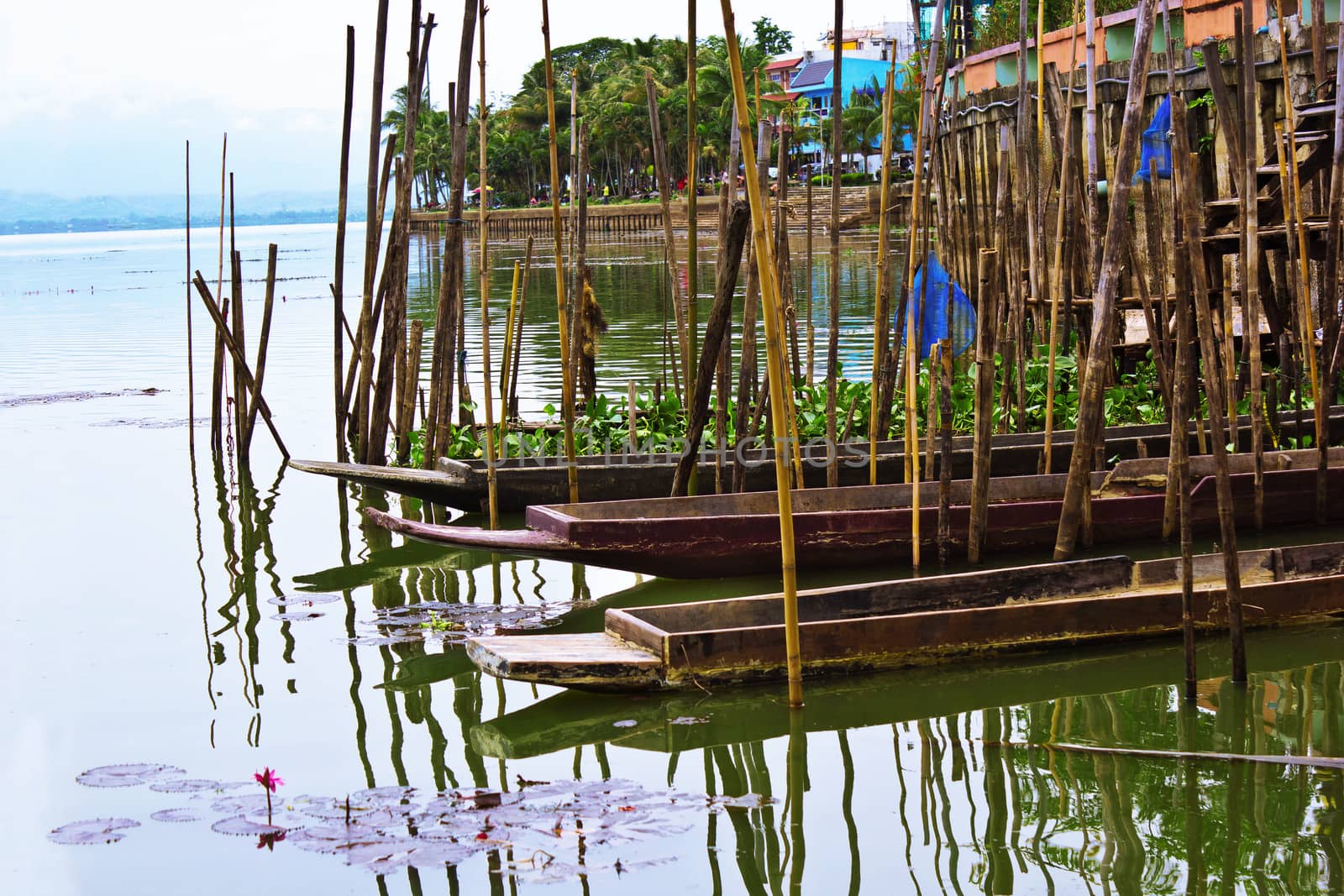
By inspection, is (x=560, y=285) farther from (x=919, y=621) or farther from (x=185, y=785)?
(x=185, y=785)

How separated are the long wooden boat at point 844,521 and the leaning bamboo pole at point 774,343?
1.55 m

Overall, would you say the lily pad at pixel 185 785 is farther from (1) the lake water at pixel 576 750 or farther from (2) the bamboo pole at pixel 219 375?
(2) the bamboo pole at pixel 219 375

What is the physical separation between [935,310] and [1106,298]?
1.65 m

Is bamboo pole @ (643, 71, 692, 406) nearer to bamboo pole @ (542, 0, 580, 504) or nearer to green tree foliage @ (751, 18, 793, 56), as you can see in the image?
bamboo pole @ (542, 0, 580, 504)

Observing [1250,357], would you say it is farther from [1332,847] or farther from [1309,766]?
[1332,847]

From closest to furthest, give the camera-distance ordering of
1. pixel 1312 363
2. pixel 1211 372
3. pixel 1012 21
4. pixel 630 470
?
pixel 1211 372, pixel 1312 363, pixel 630 470, pixel 1012 21

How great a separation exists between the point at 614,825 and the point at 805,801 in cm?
63

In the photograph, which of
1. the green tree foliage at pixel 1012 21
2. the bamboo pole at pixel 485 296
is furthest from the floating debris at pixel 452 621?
the green tree foliage at pixel 1012 21

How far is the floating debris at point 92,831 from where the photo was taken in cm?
397

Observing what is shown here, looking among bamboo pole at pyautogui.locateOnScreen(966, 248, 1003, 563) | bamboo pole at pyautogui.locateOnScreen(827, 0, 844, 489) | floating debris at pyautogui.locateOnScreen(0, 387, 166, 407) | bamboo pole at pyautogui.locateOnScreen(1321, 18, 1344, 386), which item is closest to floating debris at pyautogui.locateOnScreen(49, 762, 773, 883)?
bamboo pole at pyautogui.locateOnScreen(966, 248, 1003, 563)

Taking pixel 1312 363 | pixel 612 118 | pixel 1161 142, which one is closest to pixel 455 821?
pixel 1312 363

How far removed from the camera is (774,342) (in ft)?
14.4

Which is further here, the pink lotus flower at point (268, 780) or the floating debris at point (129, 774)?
the floating debris at point (129, 774)

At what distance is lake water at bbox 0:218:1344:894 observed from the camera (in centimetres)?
368
